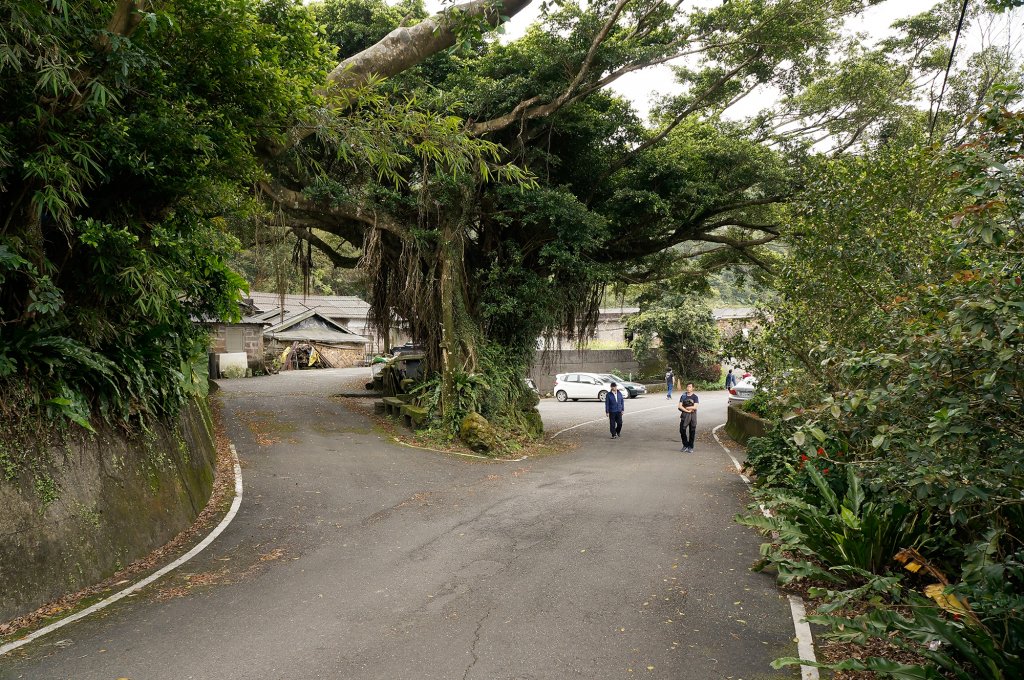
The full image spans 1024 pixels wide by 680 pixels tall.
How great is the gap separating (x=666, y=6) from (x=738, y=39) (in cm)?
183

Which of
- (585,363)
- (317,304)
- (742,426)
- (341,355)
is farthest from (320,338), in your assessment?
(742,426)

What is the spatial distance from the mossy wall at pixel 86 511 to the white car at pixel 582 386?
2616 cm

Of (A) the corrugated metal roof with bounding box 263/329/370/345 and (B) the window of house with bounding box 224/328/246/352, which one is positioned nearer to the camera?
(B) the window of house with bounding box 224/328/246/352

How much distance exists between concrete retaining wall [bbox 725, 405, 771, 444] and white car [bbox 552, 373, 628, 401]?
11.7 m

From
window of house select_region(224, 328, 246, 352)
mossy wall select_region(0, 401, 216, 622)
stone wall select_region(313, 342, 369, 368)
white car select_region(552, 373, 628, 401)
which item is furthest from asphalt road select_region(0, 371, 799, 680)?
stone wall select_region(313, 342, 369, 368)

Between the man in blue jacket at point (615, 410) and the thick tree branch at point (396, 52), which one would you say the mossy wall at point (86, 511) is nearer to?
the thick tree branch at point (396, 52)

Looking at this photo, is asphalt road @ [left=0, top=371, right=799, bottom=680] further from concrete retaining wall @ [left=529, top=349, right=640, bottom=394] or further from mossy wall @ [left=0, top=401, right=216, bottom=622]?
concrete retaining wall @ [left=529, top=349, right=640, bottom=394]

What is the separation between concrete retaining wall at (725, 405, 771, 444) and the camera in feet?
56.7

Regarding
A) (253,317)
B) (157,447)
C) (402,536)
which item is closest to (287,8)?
(157,447)

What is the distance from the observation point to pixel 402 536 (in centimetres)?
813

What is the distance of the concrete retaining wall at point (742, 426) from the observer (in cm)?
1730

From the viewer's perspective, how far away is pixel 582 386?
111 ft

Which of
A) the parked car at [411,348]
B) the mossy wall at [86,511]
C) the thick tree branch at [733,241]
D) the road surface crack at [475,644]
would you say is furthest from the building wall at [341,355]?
→ the road surface crack at [475,644]

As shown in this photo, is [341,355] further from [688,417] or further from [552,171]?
[688,417]
